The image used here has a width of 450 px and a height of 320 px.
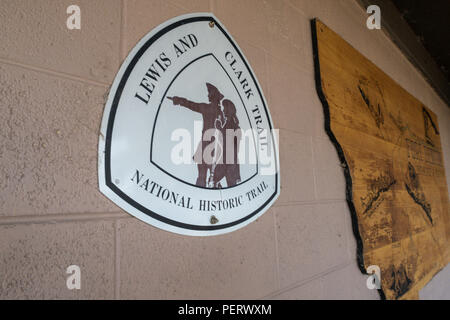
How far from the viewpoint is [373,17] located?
1.53m

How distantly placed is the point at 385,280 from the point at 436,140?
5.46 feet

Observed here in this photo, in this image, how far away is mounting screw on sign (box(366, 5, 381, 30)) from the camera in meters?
1.50

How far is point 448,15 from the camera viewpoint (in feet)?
6.16

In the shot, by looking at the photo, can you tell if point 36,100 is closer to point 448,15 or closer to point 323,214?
point 323,214

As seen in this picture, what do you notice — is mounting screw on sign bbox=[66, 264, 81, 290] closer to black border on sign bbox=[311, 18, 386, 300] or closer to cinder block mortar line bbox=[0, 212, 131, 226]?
cinder block mortar line bbox=[0, 212, 131, 226]

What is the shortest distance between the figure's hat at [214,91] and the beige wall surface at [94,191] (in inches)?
6.6

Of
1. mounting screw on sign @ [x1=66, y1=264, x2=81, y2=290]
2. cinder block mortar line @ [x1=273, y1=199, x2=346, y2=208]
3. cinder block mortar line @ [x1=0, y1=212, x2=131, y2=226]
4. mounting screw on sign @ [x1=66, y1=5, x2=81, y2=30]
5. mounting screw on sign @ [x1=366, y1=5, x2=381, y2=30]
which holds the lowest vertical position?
mounting screw on sign @ [x1=66, y1=264, x2=81, y2=290]

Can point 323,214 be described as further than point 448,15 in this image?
No

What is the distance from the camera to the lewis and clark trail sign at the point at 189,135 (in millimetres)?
480

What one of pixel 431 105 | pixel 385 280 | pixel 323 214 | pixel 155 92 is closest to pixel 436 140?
pixel 431 105

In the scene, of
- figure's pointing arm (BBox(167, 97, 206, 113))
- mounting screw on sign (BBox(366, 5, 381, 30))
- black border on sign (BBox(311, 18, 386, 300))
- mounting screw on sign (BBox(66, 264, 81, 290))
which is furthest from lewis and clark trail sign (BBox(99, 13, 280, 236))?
mounting screw on sign (BBox(366, 5, 381, 30))

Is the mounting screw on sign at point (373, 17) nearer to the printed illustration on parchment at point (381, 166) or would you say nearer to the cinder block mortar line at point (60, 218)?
the printed illustration on parchment at point (381, 166)

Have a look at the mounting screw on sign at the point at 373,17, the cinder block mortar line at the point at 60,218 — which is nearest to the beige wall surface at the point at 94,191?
the cinder block mortar line at the point at 60,218

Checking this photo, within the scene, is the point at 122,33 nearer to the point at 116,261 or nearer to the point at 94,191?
the point at 94,191
